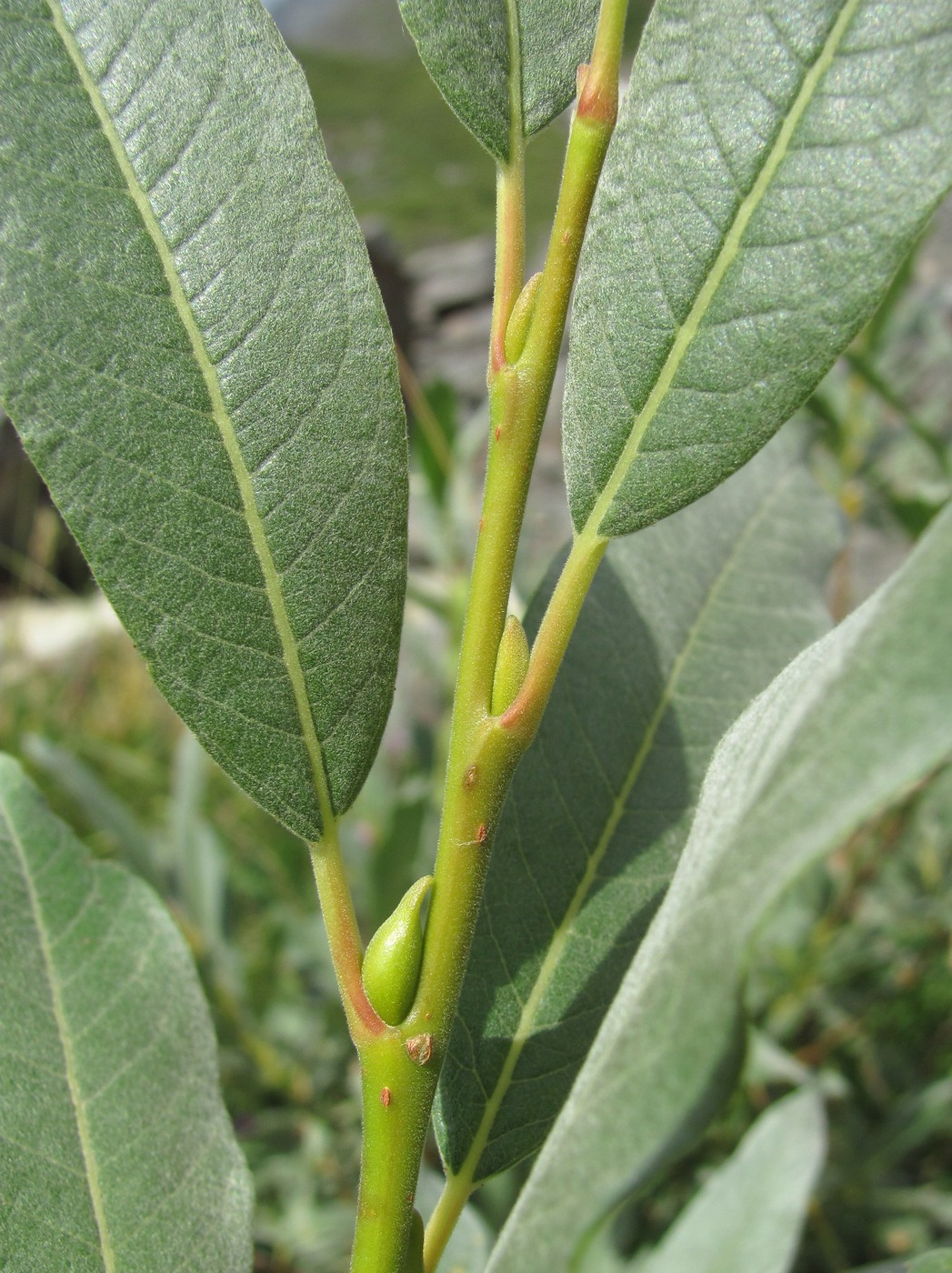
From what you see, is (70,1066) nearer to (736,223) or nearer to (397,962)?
(397,962)

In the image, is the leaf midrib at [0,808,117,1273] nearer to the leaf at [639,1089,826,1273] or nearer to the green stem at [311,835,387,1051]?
the green stem at [311,835,387,1051]

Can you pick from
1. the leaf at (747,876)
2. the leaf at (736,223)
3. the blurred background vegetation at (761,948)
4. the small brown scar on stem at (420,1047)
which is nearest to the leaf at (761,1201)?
the leaf at (747,876)

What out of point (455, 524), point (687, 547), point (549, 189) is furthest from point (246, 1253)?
point (549, 189)

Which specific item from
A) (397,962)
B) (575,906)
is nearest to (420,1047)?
(397,962)

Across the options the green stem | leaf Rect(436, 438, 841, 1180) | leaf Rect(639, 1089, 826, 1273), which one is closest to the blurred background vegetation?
leaf Rect(436, 438, 841, 1180)

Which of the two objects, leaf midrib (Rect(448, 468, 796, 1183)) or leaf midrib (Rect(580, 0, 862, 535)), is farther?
leaf midrib (Rect(448, 468, 796, 1183))

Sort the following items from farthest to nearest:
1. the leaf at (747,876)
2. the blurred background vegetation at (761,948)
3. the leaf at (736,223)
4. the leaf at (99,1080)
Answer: the blurred background vegetation at (761,948)
the leaf at (99,1080)
the leaf at (736,223)
the leaf at (747,876)

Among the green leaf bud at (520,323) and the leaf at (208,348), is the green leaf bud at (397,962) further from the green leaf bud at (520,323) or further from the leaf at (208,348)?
the green leaf bud at (520,323)
